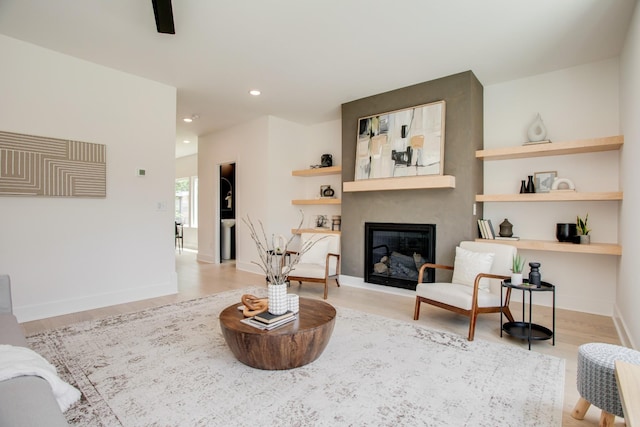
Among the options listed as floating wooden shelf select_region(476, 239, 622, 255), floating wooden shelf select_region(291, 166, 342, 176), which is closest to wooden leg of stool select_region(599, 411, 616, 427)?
floating wooden shelf select_region(476, 239, 622, 255)

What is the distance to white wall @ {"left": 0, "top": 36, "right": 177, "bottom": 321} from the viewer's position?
3.30 metres

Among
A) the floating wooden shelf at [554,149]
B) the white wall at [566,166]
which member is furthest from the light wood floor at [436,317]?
the floating wooden shelf at [554,149]

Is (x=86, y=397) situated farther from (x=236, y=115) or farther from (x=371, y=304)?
(x=236, y=115)

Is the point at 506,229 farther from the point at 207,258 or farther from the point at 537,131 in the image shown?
the point at 207,258

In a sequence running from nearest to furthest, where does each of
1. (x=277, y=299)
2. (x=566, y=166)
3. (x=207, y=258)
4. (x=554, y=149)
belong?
(x=277, y=299), (x=554, y=149), (x=566, y=166), (x=207, y=258)

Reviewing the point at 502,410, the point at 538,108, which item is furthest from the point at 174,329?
the point at 538,108

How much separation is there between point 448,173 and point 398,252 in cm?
129

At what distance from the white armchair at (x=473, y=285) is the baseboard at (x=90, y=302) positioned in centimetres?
323

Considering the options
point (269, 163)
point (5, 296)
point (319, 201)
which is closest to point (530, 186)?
point (319, 201)

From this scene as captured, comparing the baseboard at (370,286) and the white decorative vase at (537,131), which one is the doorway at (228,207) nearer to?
the baseboard at (370,286)

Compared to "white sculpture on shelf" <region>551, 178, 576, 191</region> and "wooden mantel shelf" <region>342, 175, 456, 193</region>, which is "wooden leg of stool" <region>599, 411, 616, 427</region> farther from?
"white sculpture on shelf" <region>551, 178, 576, 191</region>

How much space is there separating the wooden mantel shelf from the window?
244 inches

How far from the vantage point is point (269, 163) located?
5734mm

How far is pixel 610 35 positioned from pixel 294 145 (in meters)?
4.52
